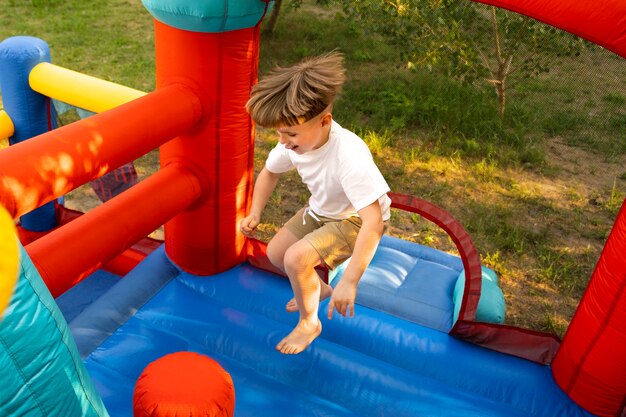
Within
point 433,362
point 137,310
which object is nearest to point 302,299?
point 433,362

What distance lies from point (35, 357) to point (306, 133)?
1132 millimetres

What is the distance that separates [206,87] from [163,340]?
1.13 meters

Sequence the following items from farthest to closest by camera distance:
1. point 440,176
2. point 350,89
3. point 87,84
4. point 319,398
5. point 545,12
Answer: point 350,89
point 440,176
point 87,84
point 319,398
point 545,12

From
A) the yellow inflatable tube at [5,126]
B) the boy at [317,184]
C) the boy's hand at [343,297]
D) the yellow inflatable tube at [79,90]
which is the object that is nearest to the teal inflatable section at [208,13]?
the boy at [317,184]

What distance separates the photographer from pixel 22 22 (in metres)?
7.75

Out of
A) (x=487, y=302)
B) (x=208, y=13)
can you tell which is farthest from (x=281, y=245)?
(x=487, y=302)

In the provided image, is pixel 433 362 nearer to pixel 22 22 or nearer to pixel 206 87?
pixel 206 87

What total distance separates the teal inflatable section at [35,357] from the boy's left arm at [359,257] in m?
0.91

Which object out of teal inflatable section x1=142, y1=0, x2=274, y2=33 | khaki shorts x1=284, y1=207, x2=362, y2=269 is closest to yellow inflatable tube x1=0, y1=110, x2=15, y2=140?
teal inflatable section x1=142, y1=0, x2=274, y2=33

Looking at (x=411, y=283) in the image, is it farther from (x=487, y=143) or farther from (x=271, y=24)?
(x=271, y=24)

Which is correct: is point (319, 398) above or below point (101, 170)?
below

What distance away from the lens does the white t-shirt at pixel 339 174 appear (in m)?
2.22

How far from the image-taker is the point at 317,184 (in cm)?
243

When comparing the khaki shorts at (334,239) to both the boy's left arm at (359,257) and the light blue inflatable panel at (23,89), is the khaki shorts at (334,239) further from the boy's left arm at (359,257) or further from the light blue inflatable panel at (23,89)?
the light blue inflatable panel at (23,89)
